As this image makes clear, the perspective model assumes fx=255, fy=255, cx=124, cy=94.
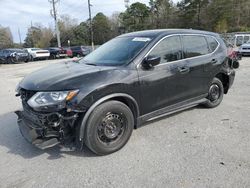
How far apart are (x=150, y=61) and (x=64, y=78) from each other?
1.30 m

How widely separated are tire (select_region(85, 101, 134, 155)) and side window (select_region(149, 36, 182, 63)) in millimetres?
1082

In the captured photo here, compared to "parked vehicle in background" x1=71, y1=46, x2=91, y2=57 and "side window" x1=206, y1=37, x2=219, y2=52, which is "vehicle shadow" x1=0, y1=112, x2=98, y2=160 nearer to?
"side window" x1=206, y1=37, x2=219, y2=52

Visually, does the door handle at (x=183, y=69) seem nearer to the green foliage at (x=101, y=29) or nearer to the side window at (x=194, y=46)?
the side window at (x=194, y=46)

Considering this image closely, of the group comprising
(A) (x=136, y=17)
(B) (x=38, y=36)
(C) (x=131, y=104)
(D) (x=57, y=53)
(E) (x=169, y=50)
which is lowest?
(D) (x=57, y=53)

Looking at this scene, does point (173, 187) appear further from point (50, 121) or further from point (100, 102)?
point (50, 121)

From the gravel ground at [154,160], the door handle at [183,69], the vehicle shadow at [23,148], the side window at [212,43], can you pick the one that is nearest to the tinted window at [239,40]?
the side window at [212,43]

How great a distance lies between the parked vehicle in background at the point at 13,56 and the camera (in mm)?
23766

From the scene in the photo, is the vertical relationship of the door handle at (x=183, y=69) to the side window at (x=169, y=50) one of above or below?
below

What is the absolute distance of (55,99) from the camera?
3295mm

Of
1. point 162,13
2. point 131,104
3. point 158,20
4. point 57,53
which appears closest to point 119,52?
point 131,104

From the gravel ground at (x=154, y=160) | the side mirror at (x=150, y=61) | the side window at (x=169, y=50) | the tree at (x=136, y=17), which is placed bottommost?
the gravel ground at (x=154, y=160)

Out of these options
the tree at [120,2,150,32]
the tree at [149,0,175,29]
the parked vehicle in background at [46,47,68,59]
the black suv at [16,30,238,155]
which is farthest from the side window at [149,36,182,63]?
the tree at [120,2,150,32]

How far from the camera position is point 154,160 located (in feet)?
11.4

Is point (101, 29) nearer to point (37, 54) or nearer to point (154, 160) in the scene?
point (37, 54)
